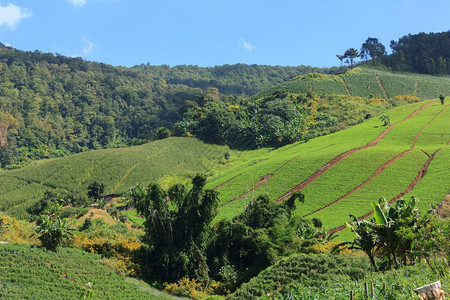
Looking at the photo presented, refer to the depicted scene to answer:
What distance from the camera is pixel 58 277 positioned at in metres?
28.4

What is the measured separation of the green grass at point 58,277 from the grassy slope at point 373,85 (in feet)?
355

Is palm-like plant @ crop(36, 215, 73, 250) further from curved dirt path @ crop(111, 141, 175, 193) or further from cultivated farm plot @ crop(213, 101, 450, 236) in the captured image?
curved dirt path @ crop(111, 141, 175, 193)

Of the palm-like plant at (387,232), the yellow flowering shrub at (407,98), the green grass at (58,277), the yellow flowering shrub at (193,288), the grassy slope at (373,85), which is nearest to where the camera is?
the palm-like plant at (387,232)

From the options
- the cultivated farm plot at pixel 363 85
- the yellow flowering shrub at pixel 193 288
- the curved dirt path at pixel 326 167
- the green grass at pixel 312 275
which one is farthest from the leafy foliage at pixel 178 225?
the cultivated farm plot at pixel 363 85

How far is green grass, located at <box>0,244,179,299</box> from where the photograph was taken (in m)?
26.1

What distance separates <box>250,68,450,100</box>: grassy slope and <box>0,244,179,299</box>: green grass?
10809 centimetres

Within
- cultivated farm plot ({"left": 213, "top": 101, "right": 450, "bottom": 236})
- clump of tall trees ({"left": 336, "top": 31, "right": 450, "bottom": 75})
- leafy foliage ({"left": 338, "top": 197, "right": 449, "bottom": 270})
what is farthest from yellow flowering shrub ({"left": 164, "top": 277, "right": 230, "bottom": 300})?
→ clump of tall trees ({"left": 336, "top": 31, "right": 450, "bottom": 75})

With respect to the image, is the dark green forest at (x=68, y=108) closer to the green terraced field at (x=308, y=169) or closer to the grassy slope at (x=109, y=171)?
the grassy slope at (x=109, y=171)

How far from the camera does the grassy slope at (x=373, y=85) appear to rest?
132 m

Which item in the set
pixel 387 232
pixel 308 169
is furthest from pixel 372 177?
pixel 387 232

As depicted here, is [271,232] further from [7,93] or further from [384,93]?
[7,93]

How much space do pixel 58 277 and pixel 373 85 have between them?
128142 mm

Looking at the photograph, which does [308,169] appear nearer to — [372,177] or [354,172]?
[354,172]

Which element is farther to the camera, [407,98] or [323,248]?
[407,98]
